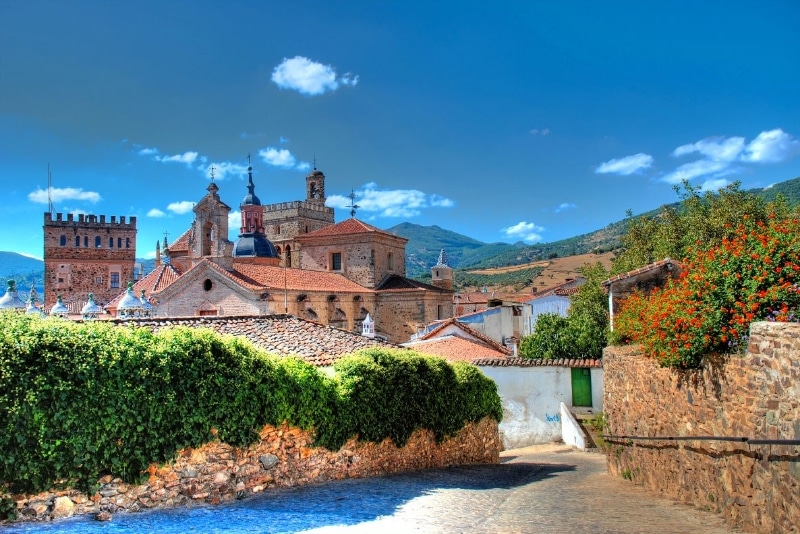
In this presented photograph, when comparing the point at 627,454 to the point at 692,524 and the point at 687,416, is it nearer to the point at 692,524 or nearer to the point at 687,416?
the point at 687,416

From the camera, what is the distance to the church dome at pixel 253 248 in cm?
4534

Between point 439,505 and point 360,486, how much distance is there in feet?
6.01

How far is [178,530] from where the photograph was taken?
7562 millimetres

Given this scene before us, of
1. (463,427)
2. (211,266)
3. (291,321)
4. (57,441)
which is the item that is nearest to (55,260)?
(211,266)

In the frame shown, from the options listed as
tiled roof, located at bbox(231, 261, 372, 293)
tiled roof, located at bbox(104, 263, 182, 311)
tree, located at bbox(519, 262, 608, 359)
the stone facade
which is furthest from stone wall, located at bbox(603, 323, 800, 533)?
tiled roof, located at bbox(104, 263, 182, 311)

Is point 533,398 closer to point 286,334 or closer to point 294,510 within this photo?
point 286,334

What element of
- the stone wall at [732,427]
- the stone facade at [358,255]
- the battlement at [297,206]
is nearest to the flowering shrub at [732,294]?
the stone wall at [732,427]

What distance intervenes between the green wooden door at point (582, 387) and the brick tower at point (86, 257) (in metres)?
54.9

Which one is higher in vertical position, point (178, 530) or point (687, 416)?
point (687, 416)

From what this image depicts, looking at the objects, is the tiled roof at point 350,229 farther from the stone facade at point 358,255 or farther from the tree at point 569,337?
the tree at point 569,337

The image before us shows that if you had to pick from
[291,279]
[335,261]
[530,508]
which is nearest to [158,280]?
[335,261]

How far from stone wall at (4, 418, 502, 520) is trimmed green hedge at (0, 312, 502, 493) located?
18cm

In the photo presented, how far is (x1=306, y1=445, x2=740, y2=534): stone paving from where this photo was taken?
8.02m

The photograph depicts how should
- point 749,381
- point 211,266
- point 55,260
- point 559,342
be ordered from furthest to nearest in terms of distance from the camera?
point 55,260 < point 211,266 < point 559,342 < point 749,381
